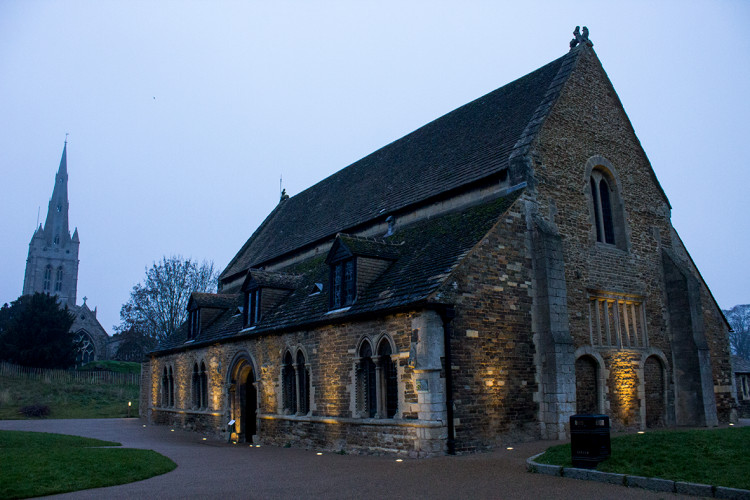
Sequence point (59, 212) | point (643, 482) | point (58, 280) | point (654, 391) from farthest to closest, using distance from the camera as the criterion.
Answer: point (59, 212) → point (58, 280) → point (654, 391) → point (643, 482)

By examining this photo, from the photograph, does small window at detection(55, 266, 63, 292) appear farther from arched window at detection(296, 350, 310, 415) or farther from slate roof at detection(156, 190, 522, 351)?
arched window at detection(296, 350, 310, 415)

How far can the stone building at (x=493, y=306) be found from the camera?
1456 cm

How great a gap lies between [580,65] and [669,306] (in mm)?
8821

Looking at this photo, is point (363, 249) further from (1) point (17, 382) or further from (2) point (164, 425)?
(1) point (17, 382)

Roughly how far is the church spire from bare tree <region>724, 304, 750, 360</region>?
11095 centimetres

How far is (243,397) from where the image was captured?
74.1 feet

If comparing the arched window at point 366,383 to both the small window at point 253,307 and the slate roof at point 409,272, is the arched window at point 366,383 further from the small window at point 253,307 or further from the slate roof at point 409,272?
the small window at point 253,307

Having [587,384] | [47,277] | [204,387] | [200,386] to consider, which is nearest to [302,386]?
[204,387]

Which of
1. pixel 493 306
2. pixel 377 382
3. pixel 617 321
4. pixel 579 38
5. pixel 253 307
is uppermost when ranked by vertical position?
pixel 579 38

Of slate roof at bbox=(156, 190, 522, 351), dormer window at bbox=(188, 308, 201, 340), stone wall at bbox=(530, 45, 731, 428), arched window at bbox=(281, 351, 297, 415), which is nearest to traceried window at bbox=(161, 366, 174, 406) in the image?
dormer window at bbox=(188, 308, 201, 340)

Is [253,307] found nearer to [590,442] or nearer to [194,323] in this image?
[194,323]

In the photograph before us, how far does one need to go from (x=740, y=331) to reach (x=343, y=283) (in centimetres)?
8800

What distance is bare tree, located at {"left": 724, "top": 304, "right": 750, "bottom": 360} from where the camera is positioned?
82562 millimetres

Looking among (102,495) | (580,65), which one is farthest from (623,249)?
(102,495)
